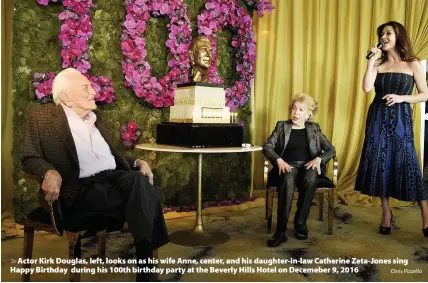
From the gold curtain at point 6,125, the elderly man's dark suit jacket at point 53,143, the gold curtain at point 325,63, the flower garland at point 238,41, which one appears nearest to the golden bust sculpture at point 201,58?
the flower garland at point 238,41

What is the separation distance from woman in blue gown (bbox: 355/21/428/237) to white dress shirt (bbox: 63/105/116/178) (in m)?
2.03

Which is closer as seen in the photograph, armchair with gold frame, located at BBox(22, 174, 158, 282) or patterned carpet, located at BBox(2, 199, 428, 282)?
armchair with gold frame, located at BBox(22, 174, 158, 282)

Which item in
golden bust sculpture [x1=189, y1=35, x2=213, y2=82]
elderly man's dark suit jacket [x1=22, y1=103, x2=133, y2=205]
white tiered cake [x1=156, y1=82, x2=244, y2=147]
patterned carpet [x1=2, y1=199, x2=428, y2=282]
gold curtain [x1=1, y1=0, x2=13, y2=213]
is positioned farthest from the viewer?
gold curtain [x1=1, y1=0, x2=13, y2=213]

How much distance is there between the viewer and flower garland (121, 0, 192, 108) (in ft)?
11.0

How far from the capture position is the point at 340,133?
459cm

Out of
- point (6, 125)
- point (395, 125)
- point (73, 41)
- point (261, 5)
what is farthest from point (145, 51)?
point (395, 125)

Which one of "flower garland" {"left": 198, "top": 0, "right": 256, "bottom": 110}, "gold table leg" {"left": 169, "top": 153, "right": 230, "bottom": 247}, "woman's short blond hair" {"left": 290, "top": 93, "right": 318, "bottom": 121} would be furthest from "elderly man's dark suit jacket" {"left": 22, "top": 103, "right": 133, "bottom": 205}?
"flower garland" {"left": 198, "top": 0, "right": 256, "bottom": 110}

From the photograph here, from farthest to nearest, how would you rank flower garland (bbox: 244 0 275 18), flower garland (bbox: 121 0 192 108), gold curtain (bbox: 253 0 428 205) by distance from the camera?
gold curtain (bbox: 253 0 428 205), flower garland (bbox: 244 0 275 18), flower garland (bbox: 121 0 192 108)

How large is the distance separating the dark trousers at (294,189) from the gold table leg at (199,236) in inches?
17.1

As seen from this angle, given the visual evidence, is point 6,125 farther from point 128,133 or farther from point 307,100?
point 307,100

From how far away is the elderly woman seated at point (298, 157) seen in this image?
2887 millimetres

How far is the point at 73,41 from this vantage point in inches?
122

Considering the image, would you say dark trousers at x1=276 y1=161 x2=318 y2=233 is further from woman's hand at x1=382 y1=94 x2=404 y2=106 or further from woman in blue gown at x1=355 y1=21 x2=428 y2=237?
woman's hand at x1=382 y1=94 x2=404 y2=106

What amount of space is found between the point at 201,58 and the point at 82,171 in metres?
1.24
